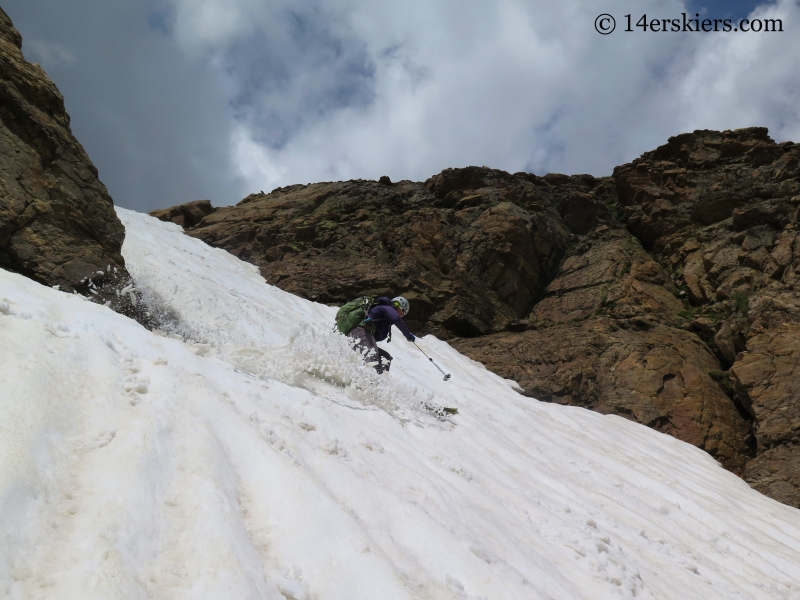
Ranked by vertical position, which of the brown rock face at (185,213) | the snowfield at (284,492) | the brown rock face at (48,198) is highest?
the brown rock face at (185,213)

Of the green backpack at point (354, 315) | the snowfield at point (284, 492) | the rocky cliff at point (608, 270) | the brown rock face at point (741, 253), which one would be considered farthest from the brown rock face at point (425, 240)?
the snowfield at point (284, 492)

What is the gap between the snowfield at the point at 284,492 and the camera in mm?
2271

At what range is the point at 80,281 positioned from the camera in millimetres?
→ 5820

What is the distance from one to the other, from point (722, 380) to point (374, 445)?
483 inches

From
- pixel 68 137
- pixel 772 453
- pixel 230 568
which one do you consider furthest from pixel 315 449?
pixel 772 453

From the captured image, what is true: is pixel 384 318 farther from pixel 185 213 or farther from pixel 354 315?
pixel 185 213

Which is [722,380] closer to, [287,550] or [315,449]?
[315,449]

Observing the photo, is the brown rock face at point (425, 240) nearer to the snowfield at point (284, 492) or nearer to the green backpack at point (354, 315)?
the green backpack at point (354, 315)

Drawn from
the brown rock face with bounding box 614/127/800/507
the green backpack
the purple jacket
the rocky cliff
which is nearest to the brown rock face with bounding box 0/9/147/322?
the green backpack

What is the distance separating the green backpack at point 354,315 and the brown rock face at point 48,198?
304 centimetres

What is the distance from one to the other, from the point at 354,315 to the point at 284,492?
5.21 m

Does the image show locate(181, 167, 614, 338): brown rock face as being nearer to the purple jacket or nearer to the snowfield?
the purple jacket

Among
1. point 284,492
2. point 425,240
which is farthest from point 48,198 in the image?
point 425,240

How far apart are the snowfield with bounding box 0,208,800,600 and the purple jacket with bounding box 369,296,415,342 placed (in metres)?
1.13
